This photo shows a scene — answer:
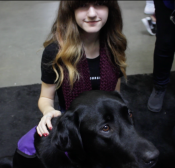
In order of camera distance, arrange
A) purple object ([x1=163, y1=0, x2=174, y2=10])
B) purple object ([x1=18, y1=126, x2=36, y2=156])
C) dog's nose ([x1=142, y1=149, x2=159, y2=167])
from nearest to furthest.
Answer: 1. dog's nose ([x1=142, y1=149, x2=159, y2=167])
2. purple object ([x1=18, y1=126, x2=36, y2=156])
3. purple object ([x1=163, y1=0, x2=174, y2=10])

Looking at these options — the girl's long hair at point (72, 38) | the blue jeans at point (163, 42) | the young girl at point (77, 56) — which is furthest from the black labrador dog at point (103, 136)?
the blue jeans at point (163, 42)

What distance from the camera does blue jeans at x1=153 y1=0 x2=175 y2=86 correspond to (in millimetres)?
1666

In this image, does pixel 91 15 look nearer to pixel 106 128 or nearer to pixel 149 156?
pixel 106 128

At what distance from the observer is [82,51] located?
58.2 inches

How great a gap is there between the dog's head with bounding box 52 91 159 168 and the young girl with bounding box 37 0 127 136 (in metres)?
0.26

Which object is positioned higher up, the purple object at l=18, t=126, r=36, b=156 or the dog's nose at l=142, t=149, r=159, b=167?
the dog's nose at l=142, t=149, r=159, b=167

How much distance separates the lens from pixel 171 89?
2344mm

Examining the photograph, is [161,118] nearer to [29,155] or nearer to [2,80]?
[29,155]

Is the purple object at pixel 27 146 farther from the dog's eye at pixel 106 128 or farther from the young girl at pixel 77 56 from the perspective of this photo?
the dog's eye at pixel 106 128

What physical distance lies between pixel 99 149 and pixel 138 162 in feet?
0.62

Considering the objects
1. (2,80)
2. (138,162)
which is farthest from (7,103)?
(138,162)

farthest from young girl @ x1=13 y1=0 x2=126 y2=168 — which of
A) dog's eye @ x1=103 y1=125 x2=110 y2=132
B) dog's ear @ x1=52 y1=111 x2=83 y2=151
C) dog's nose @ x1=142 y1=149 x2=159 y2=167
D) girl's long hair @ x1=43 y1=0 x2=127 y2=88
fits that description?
dog's nose @ x1=142 y1=149 x2=159 y2=167

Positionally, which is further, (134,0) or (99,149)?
(134,0)

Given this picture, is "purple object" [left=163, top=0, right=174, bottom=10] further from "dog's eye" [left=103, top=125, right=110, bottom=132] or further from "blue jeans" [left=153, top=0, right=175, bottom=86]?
"dog's eye" [left=103, top=125, right=110, bottom=132]
